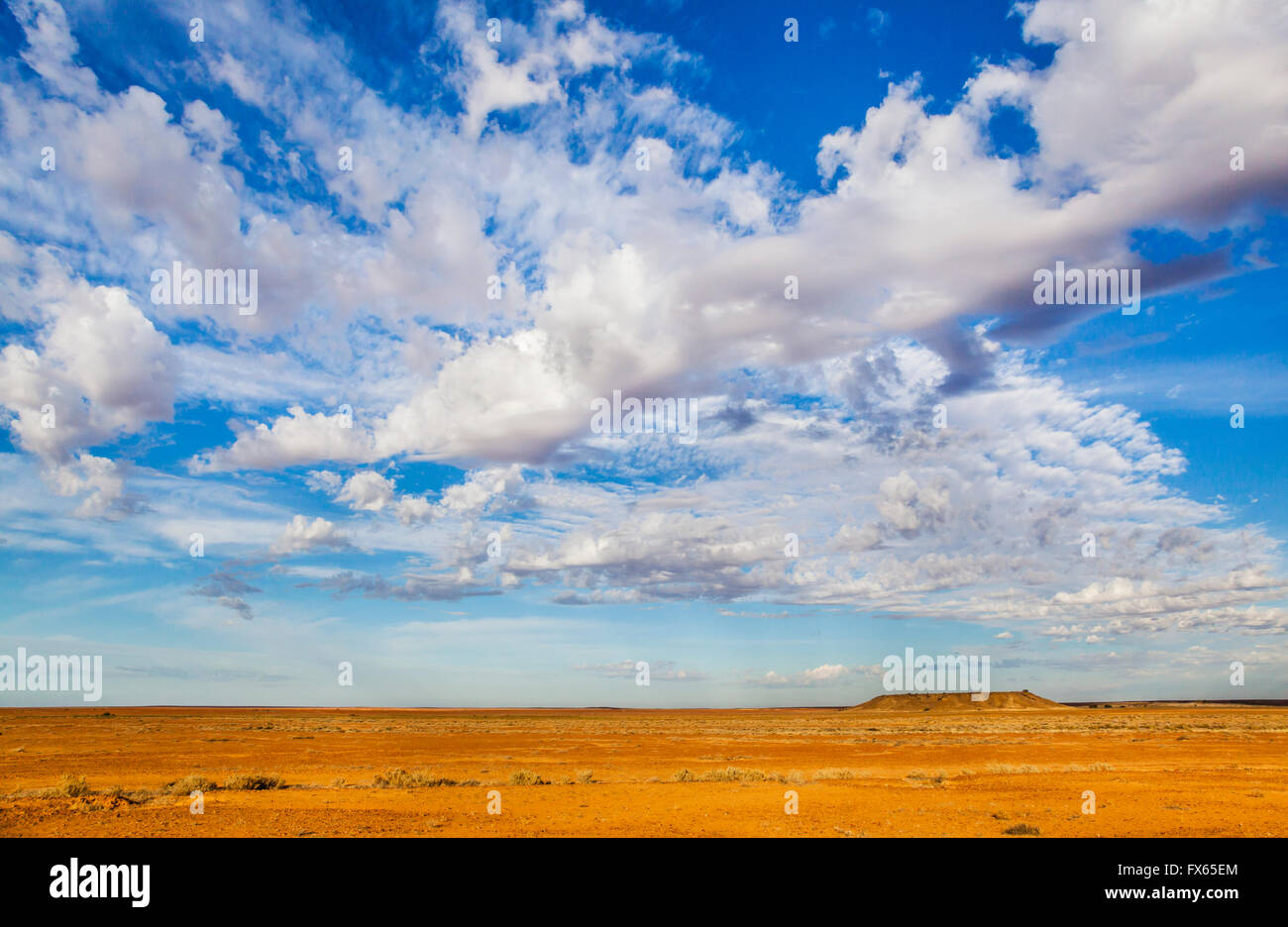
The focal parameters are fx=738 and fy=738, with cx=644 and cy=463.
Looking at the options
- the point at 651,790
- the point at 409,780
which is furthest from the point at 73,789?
the point at 651,790

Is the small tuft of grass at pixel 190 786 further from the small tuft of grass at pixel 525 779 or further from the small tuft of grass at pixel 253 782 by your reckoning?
the small tuft of grass at pixel 525 779

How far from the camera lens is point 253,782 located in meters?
22.9

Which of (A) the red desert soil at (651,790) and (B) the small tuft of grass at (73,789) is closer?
(A) the red desert soil at (651,790)

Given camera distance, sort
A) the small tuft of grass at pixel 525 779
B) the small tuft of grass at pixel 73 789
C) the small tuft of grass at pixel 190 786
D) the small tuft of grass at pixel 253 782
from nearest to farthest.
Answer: the small tuft of grass at pixel 73 789, the small tuft of grass at pixel 190 786, the small tuft of grass at pixel 253 782, the small tuft of grass at pixel 525 779

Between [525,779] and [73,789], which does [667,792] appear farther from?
[73,789]

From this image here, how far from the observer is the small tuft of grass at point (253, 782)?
22.7 meters

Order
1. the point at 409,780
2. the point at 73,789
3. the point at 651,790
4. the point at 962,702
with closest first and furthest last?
the point at 73,789, the point at 651,790, the point at 409,780, the point at 962,702

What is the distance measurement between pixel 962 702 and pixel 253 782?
15096 centimetres

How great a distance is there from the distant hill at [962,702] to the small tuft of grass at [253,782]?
136 m

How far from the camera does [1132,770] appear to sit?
2922 cm

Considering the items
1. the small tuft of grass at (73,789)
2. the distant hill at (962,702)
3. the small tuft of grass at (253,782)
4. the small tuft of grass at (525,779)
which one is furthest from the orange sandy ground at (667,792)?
the distant hill at (962,702)

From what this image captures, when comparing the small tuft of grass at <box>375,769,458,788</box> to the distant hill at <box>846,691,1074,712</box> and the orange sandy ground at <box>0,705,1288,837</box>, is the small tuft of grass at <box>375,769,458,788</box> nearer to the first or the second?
the orange sandy ground at <box>0,705,1288,837</box>
